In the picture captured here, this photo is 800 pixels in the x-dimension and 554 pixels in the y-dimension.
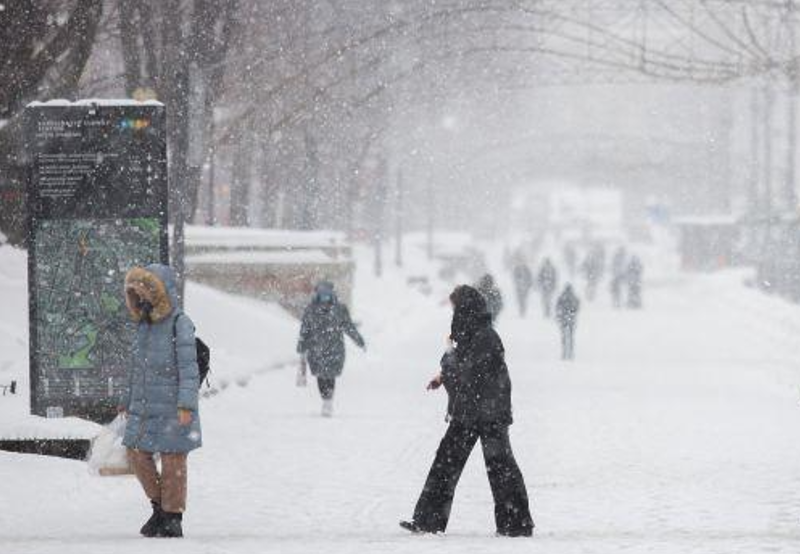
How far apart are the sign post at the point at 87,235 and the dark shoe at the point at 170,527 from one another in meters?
3.80

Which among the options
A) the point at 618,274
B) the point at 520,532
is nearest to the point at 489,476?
the point at 520,532

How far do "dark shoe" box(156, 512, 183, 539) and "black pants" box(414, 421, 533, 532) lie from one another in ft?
4.28


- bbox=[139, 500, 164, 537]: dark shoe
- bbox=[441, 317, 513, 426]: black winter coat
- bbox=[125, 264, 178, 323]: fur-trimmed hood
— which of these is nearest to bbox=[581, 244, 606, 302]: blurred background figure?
bbox=[441, 317, 513, 426]: black winter coat

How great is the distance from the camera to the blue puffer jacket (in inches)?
360

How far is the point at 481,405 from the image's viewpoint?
958cm

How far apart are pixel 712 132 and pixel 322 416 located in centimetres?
8029

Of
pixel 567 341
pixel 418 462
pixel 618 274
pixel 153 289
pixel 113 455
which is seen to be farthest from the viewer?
pixel 618 274

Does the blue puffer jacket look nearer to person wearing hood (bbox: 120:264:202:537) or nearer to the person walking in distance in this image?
person wearing hood (bbox: 120:264:202:537)

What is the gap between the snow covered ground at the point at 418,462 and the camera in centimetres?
966

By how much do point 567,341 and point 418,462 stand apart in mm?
14086

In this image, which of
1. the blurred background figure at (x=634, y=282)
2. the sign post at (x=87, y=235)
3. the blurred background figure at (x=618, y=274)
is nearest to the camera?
the sign post at (x=87, y=235)

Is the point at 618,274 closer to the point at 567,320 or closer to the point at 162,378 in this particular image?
the point at 567,320

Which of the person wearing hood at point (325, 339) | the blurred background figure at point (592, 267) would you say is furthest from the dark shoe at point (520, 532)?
the blurred background figure at point (592, 267)

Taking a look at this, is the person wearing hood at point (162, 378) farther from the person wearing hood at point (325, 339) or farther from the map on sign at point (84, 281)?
the person wearing hood at point (325, 339)
